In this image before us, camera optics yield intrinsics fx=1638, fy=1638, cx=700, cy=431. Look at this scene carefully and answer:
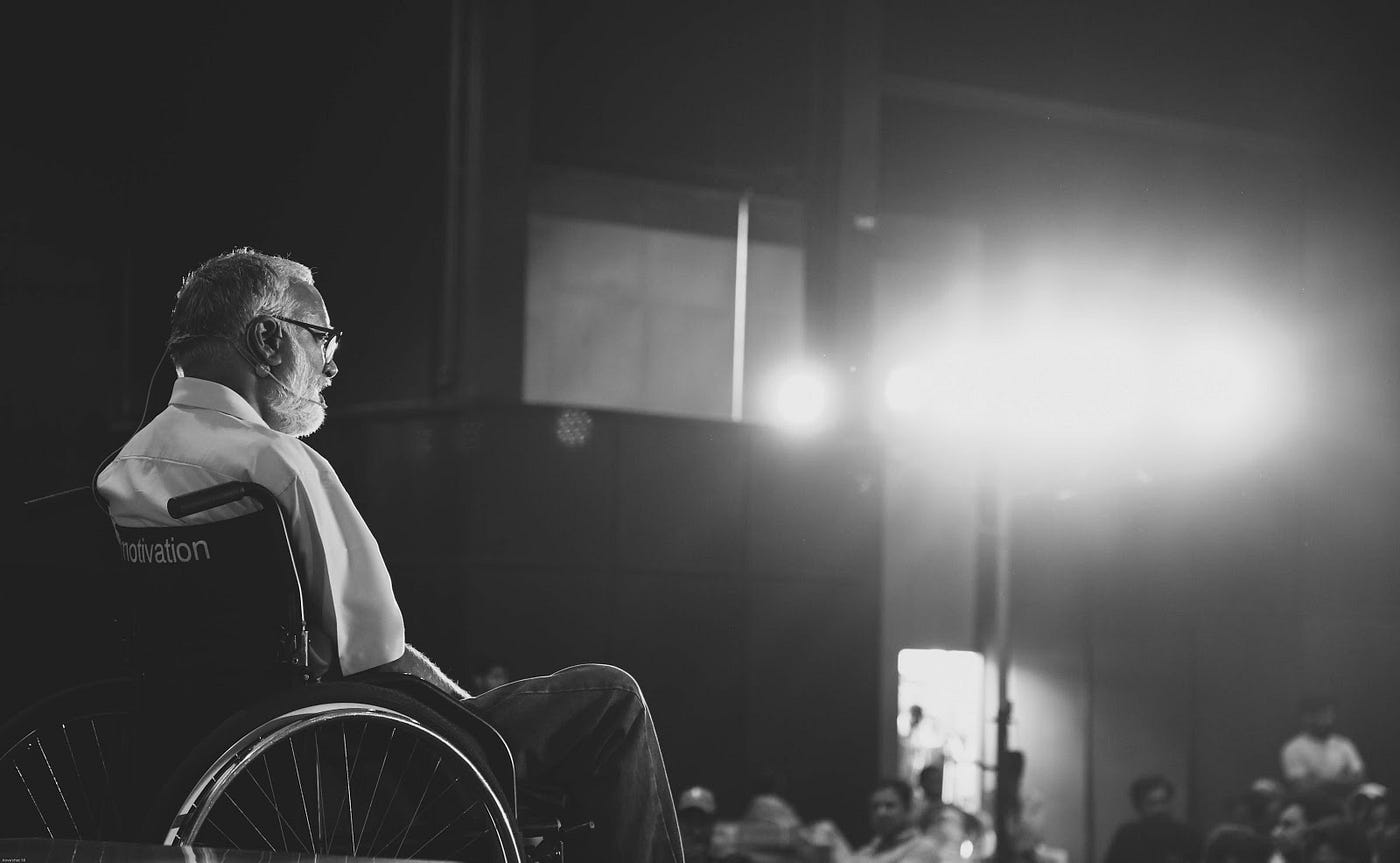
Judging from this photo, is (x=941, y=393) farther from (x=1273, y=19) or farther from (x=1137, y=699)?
(x=1273, y=19)

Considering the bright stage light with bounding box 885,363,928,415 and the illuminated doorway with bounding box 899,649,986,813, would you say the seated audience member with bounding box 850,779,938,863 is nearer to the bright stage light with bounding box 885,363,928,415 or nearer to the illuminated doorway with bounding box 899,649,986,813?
the illuminated doorway with bounding box 899,649,986,813

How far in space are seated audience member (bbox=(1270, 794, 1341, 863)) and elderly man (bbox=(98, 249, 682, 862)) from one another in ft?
18.1

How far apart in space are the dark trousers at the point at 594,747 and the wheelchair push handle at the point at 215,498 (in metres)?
0.47

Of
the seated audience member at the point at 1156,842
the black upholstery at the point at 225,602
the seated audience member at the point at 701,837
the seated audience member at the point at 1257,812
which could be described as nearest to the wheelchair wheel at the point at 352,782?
the black upholstery at the point at 225,602

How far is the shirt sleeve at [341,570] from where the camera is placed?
2355 mm

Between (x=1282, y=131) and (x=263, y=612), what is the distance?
11.8m

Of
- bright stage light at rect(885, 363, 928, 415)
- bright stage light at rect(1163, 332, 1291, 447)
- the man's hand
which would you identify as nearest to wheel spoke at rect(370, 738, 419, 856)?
the man's hand

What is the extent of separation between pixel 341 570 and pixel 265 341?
1.39 ft

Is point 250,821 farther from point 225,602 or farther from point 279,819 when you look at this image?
point 225,602

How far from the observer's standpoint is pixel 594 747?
2.48 meters

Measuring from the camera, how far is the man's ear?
101 inches

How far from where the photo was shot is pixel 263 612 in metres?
2.31

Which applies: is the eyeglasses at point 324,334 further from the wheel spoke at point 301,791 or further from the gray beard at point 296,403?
the wheel spoke at point 301,791

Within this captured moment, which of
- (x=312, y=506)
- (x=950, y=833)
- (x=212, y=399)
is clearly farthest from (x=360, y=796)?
(x=950, y=833)
